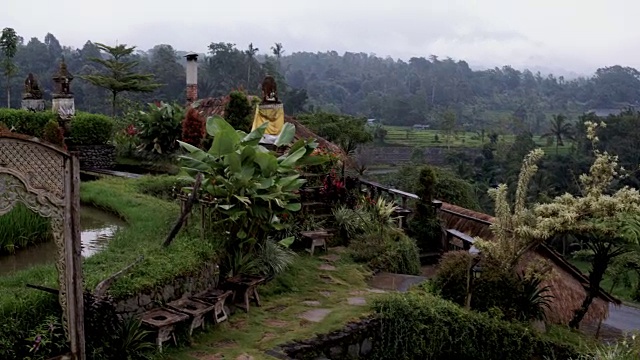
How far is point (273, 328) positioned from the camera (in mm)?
5922

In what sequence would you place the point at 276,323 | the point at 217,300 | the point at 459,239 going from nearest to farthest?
1. the point at 217,300
2. the point at 276,323
3. the point at 459,239

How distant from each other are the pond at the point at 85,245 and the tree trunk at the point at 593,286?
556cm

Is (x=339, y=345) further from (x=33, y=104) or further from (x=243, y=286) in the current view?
(x=33, y=104)

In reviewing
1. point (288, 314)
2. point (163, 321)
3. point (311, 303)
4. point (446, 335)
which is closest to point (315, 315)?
point (288, 314)

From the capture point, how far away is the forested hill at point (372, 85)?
4634 cm

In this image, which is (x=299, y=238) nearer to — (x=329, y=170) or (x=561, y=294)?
(x=329, y=170)

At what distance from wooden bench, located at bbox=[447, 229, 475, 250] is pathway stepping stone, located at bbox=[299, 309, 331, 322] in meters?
3.10

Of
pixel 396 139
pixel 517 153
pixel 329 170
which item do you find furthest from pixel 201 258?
pixel 396 139

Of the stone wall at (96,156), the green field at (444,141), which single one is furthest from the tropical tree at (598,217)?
the green field at (444,141)

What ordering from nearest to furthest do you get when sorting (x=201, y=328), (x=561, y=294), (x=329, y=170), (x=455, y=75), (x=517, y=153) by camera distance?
(x=201, y=328), (x=561, y=294), (x=329, y=170), (x=517, y=153), (x=455, y=75)

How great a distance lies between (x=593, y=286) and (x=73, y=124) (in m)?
10.7

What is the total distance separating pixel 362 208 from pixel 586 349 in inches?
157

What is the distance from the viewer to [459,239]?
930 centimetres

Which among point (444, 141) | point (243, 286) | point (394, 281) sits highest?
point (243, 286)
